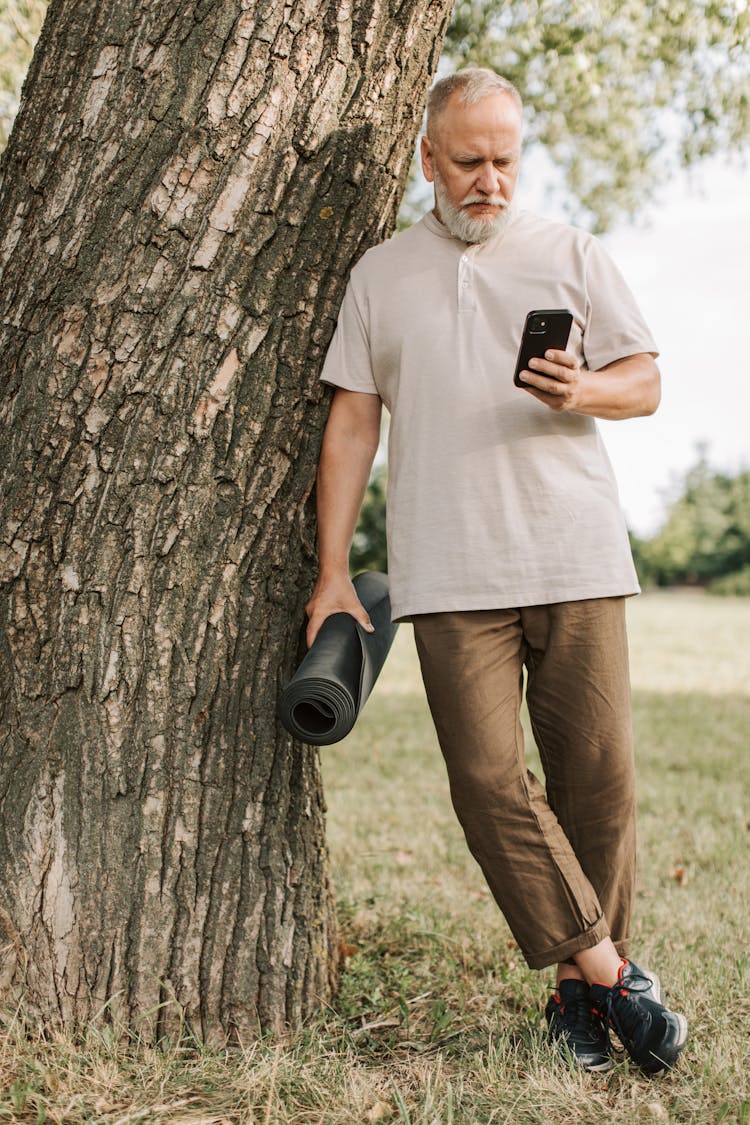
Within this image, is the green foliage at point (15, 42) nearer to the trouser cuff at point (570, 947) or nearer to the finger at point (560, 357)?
the finger at point (560, 357)

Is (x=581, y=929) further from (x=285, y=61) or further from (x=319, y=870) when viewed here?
(x=285, y=61)

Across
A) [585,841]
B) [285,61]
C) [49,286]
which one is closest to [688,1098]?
[585,841]

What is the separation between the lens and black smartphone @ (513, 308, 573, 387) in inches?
95.5

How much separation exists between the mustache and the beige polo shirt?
11 centimetres

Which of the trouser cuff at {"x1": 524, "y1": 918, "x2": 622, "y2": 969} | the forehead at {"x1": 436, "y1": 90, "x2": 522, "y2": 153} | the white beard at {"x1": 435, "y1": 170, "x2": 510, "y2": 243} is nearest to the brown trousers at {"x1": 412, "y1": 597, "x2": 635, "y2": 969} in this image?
the trouser cuff at {"x1": 524, "y1": 918, "x2": 622, "y2": 969}

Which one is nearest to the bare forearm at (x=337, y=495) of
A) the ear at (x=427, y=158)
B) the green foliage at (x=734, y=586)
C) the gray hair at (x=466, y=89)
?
the ear at (x=427, y=158)

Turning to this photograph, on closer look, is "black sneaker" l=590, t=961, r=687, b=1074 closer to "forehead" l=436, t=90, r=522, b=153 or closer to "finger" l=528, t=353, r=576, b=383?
"finger" l=528, t=353, r=576, b=383

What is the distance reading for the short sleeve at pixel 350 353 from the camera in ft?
9.07

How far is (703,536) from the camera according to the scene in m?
63.4

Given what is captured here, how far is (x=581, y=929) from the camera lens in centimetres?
266

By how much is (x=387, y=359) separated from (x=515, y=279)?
0.40 m

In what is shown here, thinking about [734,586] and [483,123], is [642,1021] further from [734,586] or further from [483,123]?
[734,586]

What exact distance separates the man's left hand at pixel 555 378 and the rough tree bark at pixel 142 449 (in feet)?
2.29

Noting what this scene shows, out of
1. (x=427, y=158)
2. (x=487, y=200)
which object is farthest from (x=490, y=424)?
(x=427, y=158)
